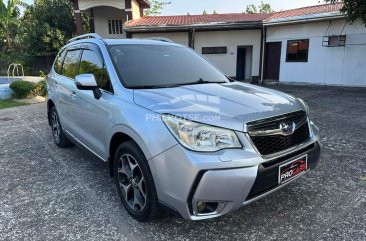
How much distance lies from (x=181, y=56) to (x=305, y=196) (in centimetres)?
227

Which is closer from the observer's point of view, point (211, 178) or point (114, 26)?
point (211, 178)

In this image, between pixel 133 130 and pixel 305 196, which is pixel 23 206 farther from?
pixel 305 196

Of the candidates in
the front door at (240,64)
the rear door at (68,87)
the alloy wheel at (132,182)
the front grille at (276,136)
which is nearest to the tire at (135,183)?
the alloy wheel at (132,182)

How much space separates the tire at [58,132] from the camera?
496 centimetres

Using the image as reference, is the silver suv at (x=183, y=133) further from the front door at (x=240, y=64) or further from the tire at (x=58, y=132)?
the front door at (x=240, y=64)

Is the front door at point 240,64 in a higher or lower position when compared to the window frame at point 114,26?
lower

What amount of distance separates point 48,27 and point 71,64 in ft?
75.0

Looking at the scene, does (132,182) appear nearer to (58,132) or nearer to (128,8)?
(58,132)

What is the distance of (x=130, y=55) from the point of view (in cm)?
348

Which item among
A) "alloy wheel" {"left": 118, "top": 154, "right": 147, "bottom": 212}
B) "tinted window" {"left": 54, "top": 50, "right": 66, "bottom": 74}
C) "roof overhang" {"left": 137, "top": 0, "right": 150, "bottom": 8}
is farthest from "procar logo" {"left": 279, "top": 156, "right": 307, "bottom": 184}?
"roof overhang" {"left": 137, "top": 0, "right": 150, "bottom": 8}

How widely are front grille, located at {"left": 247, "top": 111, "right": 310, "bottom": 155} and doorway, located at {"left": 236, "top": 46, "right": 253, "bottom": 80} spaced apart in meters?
15.4

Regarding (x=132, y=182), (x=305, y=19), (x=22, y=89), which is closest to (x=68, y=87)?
(x=132, y=182)

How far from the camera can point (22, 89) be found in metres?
11.5

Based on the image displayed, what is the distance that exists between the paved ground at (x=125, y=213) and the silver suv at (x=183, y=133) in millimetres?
348
